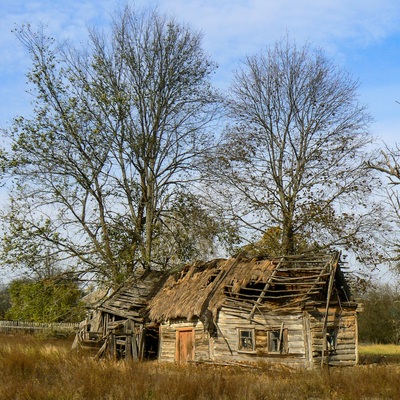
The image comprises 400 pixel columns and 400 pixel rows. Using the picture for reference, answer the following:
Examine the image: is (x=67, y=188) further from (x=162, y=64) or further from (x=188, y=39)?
(x=188, y=39)

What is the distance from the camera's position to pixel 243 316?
21.8 metres

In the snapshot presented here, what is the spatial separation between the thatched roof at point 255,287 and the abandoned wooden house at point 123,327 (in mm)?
1073

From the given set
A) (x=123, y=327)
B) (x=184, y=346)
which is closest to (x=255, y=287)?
(x=184, y=346)

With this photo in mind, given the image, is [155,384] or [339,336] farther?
[339,336]

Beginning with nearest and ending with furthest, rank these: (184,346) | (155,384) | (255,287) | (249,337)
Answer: (155,384), (249,337), (255,287), (184,346)

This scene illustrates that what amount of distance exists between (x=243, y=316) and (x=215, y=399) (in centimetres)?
946

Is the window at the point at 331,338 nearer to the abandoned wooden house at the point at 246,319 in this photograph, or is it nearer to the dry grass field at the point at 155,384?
the abandoned wooden house at the point at 246,319

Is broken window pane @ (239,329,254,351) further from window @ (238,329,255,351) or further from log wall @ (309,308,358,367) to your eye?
log wall @ (309,308,358,367)

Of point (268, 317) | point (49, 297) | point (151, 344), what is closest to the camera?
point (268, 317)

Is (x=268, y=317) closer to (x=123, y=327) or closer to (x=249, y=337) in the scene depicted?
(x=249, y=337)

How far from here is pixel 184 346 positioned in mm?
23672

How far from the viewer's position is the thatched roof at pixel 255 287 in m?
21.8

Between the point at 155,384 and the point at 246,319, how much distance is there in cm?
953

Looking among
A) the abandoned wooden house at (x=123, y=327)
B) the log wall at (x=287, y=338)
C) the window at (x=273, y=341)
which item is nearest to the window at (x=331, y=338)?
the log wall at (x=287, y=338)
